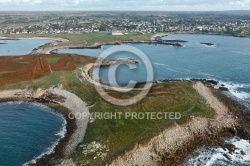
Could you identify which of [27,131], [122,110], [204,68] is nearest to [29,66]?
[27,131]

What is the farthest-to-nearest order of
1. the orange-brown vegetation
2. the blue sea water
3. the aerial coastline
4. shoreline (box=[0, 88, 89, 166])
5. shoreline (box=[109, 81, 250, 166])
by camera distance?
the blue sea water, the orange-brown vegetation, shoreline (box=[0, 88, 89, 166]), the aerial coastline, shoreline (box=[109, 81, 250, 166])

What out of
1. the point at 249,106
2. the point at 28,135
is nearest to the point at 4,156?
the point at 28,135

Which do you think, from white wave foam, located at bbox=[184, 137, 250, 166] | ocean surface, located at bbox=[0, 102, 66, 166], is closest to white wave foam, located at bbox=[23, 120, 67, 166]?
ocean surface, located at bbox=[0, 102, 66, 166]

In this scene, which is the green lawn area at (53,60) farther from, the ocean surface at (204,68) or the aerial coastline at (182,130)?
the aerial coastline at (182,130)

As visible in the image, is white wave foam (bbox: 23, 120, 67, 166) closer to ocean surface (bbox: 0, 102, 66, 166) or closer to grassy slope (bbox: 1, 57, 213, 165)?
ocean surface (bbox: 0, 102, 66, 166)

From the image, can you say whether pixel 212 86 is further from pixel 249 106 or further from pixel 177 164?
pixel 177 164

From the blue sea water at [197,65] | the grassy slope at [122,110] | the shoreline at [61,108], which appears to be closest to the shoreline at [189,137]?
the grassy slope at [122,110]

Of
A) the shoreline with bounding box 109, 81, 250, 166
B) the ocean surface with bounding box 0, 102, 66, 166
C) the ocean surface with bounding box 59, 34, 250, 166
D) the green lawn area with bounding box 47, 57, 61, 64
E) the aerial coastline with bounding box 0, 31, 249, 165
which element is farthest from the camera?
the green lawn area with bounding box 47, 57, 61, 64
